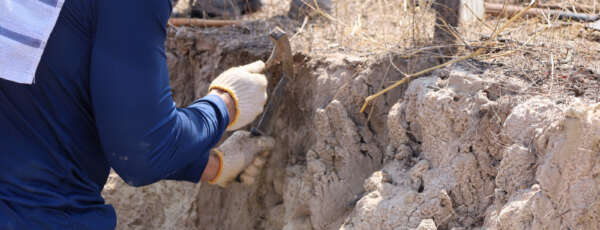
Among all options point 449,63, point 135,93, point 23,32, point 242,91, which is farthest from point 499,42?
point 23,32

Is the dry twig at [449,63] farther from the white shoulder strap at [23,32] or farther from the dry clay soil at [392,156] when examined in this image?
the white shoulder strap at [23,32]

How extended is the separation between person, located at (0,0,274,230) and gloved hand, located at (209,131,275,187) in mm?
796

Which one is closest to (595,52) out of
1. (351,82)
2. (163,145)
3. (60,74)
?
(351,82)

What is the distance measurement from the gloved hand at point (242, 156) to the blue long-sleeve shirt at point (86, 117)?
0.84 metres

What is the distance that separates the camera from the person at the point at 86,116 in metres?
1.18

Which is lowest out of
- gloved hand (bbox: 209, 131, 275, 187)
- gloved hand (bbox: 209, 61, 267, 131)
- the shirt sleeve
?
gloved hand (bbox: 209, 131, 275, 187)

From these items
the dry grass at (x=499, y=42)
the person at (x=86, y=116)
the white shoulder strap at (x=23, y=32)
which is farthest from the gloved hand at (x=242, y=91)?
the white shoulder strap at (x=23, y=32)

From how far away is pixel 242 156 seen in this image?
7.39 feet

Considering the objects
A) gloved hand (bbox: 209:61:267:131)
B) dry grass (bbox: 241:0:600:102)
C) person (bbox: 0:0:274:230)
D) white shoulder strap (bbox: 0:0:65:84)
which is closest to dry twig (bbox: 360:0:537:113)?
dry grass (bbox: 241:0:600:102)

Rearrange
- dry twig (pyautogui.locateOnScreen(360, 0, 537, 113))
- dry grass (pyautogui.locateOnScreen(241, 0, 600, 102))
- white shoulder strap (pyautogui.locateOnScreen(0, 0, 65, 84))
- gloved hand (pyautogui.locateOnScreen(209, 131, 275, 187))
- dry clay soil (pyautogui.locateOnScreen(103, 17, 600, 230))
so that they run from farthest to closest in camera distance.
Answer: gloved hand (pyautogui.locateOnScreen(209, 131, 275, 187)) < dry twig (pyautogui.locateOnScreen(360, 0, 537, 113)) < dry grass (pyautogui.locateOnScreen(241, 0, 600, 102)) < dry clay soil (pyautogui.locateOnScreen(103, 17, 600, 230)) < white shoulder strap (pyautogui.locateOnScreen(0, 0, 65, 84))

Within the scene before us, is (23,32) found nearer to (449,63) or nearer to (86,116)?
(86,116)

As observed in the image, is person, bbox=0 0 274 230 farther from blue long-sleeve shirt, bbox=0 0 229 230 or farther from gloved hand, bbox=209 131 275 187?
gloved hand, bbox=209 131 275 187

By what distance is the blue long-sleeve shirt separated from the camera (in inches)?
46.8

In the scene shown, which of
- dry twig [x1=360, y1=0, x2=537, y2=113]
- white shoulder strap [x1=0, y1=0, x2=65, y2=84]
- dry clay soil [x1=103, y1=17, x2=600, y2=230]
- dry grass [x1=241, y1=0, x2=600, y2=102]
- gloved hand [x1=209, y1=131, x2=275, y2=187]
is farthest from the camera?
gloved hand [x1=209, y1=131, x2=275, y2=187]
